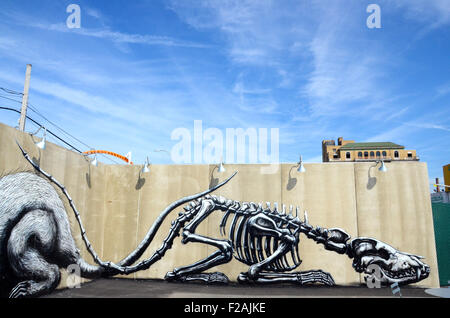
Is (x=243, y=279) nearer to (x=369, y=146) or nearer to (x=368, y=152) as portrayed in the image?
(x=368, y=152)

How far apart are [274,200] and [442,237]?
542cm

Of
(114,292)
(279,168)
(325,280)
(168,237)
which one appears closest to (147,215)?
(168,237)

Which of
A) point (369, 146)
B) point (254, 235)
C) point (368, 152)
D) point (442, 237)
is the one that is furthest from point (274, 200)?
point (369, 146)

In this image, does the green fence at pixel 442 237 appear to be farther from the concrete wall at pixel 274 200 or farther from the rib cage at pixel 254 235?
the rib cage at pixel 254 235

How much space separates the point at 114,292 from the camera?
8172mm

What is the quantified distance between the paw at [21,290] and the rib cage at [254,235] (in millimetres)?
5070

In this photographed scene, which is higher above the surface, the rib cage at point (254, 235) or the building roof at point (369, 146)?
the building roof at point (369, 146)

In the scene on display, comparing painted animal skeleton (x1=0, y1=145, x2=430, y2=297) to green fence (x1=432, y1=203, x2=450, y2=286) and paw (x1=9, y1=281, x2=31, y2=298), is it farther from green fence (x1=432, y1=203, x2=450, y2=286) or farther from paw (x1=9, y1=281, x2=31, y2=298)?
green fence (x1=432, y1=203, x2=450, y2=286)

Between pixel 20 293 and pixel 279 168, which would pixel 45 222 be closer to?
pixel 20 293

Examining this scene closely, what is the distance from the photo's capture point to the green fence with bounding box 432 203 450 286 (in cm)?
965

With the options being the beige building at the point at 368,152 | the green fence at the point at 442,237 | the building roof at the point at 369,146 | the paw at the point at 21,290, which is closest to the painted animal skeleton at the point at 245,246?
the paw at the point at 21,290

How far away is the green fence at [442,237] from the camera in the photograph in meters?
9.65
